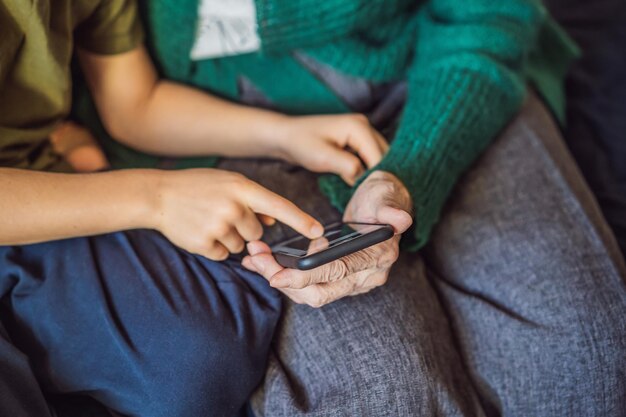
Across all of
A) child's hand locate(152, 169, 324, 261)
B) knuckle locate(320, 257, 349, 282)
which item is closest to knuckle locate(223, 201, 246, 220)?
child's hand locate(152, 169, 324, 261)

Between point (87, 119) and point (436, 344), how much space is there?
23.5 inches

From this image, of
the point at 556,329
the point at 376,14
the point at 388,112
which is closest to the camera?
the point at 556,329

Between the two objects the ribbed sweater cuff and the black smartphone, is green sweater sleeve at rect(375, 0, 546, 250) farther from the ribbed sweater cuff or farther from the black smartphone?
the black smartphone

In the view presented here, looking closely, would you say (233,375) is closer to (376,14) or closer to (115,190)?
(115,190)

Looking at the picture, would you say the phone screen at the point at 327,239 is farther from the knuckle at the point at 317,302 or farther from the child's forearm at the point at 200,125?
the child's forearm at the point at 200,125

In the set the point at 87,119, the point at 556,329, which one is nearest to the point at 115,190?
the point at 87,119

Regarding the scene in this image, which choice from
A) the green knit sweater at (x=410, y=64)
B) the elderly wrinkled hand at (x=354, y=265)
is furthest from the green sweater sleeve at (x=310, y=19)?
the elderly wrinkled hand at (x=354, y=265)

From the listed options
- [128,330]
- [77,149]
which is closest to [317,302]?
[128,330]

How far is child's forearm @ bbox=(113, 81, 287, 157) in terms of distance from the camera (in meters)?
0.86

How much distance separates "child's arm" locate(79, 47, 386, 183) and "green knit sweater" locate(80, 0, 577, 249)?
1.2 inches

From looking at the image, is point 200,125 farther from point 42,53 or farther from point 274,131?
point 42,53

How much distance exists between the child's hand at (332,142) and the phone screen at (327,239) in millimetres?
100

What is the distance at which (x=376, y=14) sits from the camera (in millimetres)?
837

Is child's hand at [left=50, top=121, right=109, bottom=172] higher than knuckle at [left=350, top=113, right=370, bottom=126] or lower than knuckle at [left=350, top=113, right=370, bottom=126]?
lower
